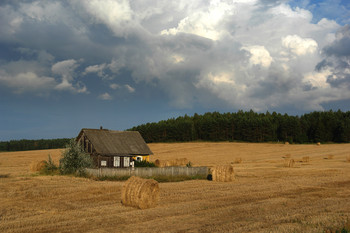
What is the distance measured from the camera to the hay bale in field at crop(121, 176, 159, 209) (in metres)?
19.2

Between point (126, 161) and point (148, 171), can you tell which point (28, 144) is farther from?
point (148, 171)

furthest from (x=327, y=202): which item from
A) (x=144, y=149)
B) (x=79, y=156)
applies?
(x=144, y=149)

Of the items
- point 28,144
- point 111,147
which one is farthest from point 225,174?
point 28,144

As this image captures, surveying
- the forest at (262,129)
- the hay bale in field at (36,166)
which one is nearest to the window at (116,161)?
the hay bale in field at (36,166)

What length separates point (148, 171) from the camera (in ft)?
119

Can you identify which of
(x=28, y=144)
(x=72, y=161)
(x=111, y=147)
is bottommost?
(x=72, y=161)

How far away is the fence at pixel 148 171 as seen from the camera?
35688mm

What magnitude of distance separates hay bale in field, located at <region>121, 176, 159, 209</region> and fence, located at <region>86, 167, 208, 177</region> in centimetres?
1565

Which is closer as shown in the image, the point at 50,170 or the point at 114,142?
the point at 50,170

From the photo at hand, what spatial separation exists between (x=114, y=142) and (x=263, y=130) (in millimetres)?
61698

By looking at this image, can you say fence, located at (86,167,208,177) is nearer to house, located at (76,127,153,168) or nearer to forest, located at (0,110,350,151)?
house, located at (76,127,153,168)

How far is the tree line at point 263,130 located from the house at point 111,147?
5697cm

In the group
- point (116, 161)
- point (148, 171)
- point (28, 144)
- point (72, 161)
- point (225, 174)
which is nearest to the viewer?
point (225, 174)

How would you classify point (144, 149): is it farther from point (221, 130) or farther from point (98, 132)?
point (221, 130)
